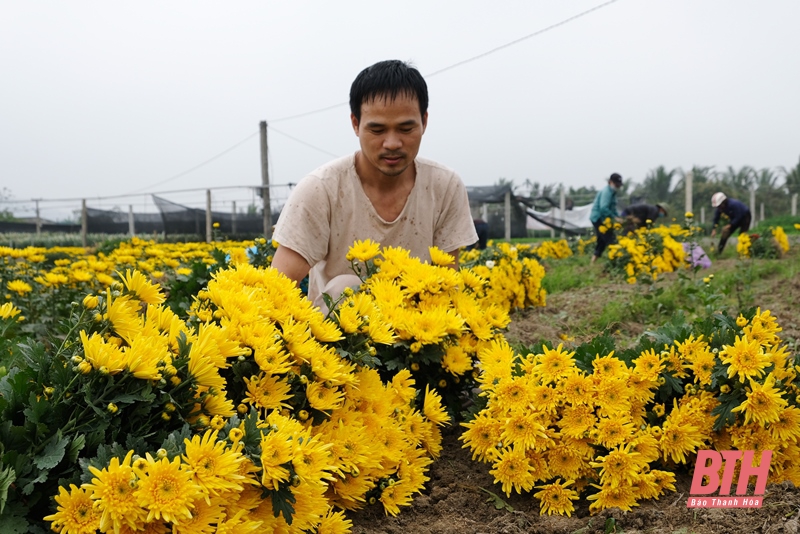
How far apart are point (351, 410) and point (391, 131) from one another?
1.24 meters

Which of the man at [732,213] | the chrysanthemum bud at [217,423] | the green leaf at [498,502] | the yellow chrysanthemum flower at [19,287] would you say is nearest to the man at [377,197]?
the green leaf at [498,502]

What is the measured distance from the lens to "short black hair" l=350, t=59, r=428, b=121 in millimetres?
2535

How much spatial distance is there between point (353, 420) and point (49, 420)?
0.76 m

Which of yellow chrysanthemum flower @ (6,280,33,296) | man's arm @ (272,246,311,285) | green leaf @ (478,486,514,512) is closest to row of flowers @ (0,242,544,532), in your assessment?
green leaf @ (478,486,514,512)

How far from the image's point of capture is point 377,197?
295cm

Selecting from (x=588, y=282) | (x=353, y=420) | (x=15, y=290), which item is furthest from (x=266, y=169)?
(x=353, y=420)

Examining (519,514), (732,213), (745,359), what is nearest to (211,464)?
(519,514)

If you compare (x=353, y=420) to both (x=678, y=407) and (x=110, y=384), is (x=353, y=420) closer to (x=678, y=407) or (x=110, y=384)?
(x=110, y=384)

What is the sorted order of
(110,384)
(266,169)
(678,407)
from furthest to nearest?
(266,169) → (678,407) → (110,384)

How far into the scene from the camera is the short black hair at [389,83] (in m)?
2.54

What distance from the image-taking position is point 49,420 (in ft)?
4.09

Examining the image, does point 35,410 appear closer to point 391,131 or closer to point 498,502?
point 498,502

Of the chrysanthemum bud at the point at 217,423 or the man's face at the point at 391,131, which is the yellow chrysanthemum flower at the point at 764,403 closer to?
the chrysanthemum bud at the point at 217,423

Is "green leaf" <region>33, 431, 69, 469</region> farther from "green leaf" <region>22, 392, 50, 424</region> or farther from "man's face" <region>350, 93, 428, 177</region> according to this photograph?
"man's face" <region>350, 93, 428, 177</region>
